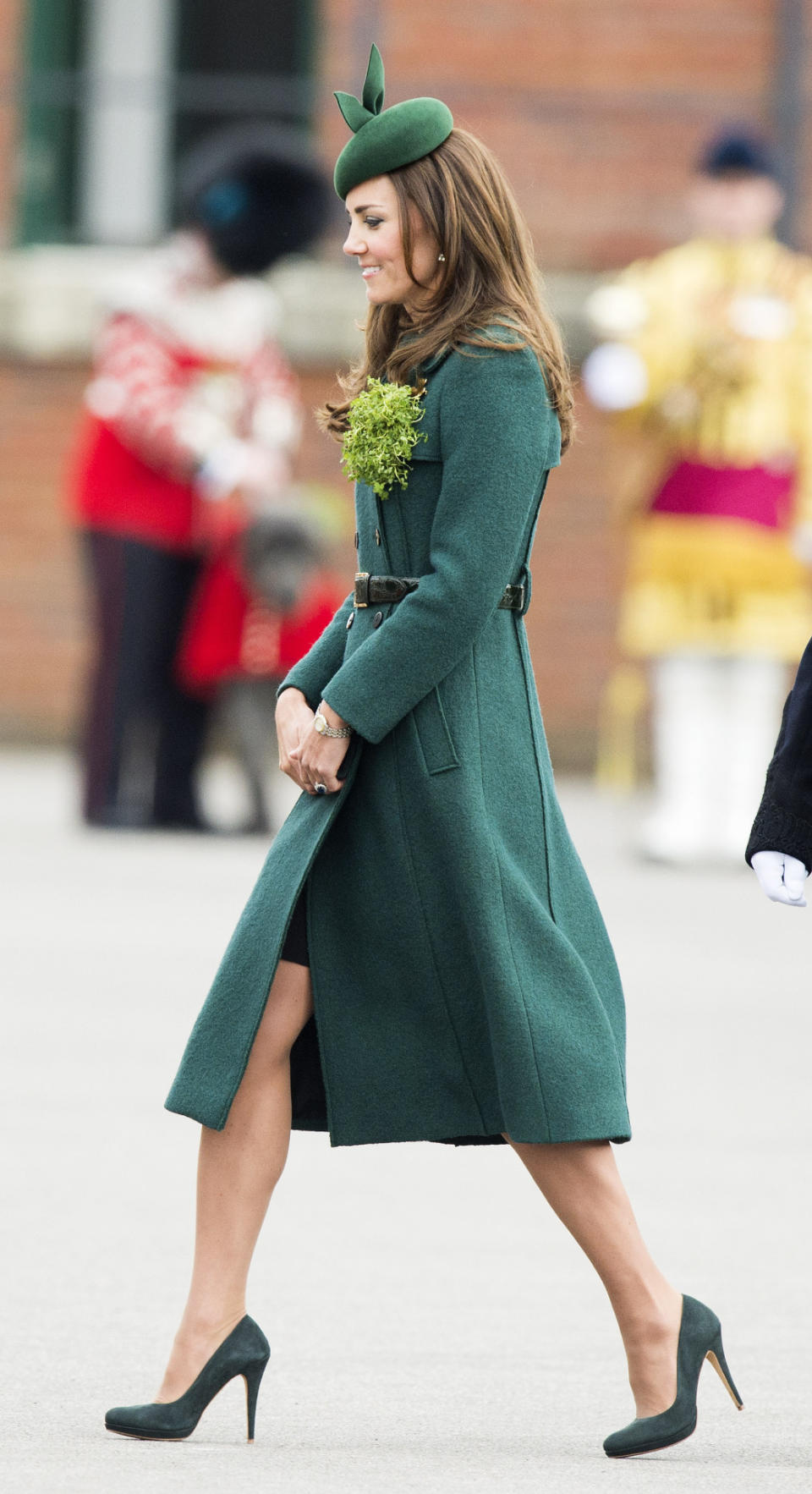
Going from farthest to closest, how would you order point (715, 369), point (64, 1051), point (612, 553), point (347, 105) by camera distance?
1. point (612, 553)
2. point (715, 369)
3. point (64, 1051)
4. point (347, 105)

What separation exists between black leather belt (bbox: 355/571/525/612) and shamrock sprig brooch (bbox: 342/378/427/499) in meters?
0.11

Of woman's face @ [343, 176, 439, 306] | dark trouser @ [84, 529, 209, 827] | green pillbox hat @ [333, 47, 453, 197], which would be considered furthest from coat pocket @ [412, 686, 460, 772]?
dark trouser @ [84, 529, 209, 827]

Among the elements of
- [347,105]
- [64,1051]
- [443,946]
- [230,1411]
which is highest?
[347,105]

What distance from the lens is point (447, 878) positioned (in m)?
3.32

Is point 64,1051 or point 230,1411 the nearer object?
point 230,1411

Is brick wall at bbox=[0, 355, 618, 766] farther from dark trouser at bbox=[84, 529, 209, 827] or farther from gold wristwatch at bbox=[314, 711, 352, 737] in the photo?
gold wristwatch at bbox=[314, 711, 352, 737]

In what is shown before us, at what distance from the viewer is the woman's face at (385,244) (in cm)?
339

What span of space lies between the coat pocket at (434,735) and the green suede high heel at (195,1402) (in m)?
0.74

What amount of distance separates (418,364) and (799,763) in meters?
0.69

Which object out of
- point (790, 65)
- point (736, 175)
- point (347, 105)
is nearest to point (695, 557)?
point (736, 175)

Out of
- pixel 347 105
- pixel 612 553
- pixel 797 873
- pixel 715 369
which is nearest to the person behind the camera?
pixel 797 873

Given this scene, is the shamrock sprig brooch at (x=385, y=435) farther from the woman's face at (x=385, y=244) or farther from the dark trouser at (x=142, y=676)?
the dark trouser at (x=142, y=676)

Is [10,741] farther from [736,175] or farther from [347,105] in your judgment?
[347,105]

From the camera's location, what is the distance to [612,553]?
527 inches
